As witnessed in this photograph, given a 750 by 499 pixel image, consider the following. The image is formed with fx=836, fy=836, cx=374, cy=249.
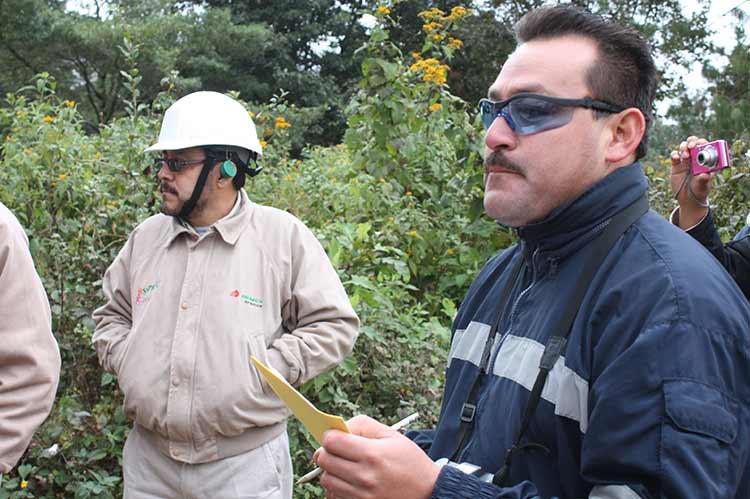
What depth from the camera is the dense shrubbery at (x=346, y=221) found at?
415 centimetres

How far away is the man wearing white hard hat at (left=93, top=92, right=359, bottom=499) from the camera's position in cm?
306

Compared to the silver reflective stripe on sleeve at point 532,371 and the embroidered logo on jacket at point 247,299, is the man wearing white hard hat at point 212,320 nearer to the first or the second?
the embroidered logo on jacket at point 247,299

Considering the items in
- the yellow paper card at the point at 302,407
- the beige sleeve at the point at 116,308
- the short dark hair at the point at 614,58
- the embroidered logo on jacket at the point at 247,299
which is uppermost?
the short dark hair at the point at 614,58

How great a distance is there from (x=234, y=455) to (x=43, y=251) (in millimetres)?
1888

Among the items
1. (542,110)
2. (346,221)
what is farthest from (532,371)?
(346,221)

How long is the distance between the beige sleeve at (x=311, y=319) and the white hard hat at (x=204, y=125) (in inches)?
18.0

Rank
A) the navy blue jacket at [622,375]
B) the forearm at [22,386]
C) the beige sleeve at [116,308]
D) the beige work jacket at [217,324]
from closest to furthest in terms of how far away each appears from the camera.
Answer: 1. the navy blue jacket at [622,375]
2. the forearm at [22,386]
3. the beige work jacket at [217,324]
4. the beige sleeve at [116,308]

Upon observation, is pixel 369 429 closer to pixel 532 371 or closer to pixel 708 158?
pixel 532 371

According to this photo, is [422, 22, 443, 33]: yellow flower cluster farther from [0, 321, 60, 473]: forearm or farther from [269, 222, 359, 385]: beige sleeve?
[0, 321, 60, 473]: forearm

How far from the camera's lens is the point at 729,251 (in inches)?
128

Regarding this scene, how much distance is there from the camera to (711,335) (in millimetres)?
1359

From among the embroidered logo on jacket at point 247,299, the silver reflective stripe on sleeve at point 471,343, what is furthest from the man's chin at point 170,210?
the silver reflective stripe on sleeve at point 471,343

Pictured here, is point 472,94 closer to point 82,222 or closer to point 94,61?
point 94,61

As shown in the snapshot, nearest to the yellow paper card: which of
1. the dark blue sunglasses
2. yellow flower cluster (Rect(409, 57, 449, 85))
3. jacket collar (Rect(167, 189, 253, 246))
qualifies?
the dark blue sunglasses
